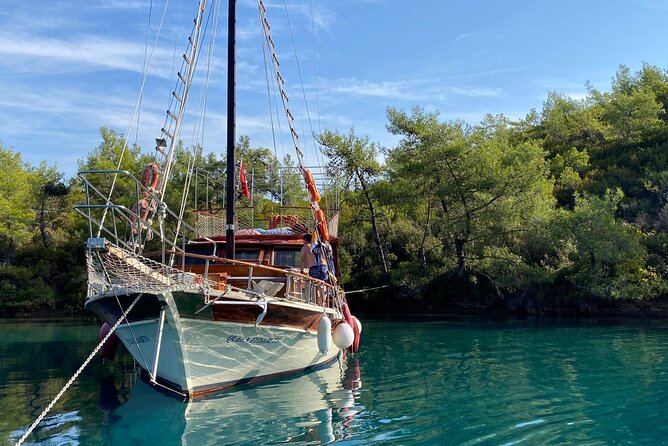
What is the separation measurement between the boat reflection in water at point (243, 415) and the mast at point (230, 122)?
3561 millimetres

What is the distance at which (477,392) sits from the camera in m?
12.5

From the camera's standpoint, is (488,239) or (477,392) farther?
(488,239)

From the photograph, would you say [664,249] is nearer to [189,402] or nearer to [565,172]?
[565,172]

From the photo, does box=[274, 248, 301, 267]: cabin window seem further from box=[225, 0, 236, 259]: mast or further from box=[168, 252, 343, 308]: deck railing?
box=[225, 0, 236, 259]: mast

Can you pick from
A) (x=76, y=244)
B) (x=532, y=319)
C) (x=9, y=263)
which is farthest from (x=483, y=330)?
(x=9, y=263)

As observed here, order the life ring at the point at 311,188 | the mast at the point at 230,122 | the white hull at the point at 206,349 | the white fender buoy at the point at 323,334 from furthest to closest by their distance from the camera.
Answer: the life ring at the point at 311,188
the mast at the point at 230,122
the white fender buoy at the point at 323,334
the white hull at the point at 206,349

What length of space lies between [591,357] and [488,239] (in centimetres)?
1653

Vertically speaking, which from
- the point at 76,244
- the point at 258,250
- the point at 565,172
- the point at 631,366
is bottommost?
the point at 631,366

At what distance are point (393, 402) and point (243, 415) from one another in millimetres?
2920

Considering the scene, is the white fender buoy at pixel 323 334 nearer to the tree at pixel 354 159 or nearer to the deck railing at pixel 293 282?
the deck railing at pixel 293 282

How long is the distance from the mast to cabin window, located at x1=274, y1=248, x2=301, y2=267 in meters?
1.79

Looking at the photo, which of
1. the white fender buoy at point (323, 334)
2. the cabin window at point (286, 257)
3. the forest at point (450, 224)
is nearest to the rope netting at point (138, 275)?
the white fender buoy at point (323, 334)

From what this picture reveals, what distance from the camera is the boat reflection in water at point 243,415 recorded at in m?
9.41

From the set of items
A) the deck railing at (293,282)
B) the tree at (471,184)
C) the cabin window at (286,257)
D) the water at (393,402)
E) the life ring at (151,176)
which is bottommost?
the water at (393,402)
